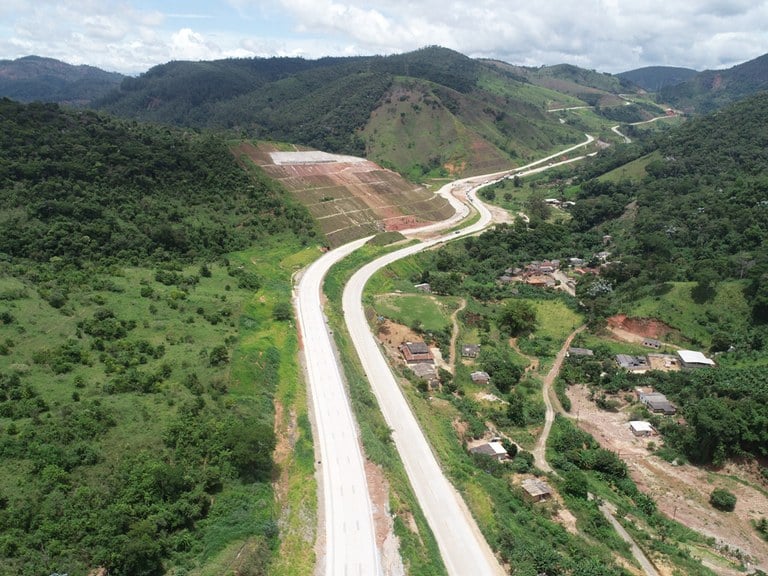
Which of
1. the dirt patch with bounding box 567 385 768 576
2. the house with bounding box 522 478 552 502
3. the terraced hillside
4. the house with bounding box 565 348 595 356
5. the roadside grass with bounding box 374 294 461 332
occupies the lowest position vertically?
the dirt patch with bounding box 567 385 768 576

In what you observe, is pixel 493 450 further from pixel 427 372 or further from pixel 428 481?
pixel 427 372

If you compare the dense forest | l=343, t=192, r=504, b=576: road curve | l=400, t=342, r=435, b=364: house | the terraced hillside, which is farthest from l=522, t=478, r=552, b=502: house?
the terraced hillside

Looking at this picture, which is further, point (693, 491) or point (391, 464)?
point (693, 491)

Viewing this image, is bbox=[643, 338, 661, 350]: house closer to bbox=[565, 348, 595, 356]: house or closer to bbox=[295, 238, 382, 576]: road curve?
bbox=[565, 348, 595, 356]: house

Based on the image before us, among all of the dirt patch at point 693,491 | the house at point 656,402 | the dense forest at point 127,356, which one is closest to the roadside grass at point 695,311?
the house at point 656,402

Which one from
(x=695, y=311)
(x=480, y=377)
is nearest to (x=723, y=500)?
(x=480, y=377)

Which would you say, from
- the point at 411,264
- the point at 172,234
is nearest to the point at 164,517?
the point at 172,234

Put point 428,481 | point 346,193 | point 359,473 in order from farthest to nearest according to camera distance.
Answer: point 346,193 < point 428,481 < point 359,473
